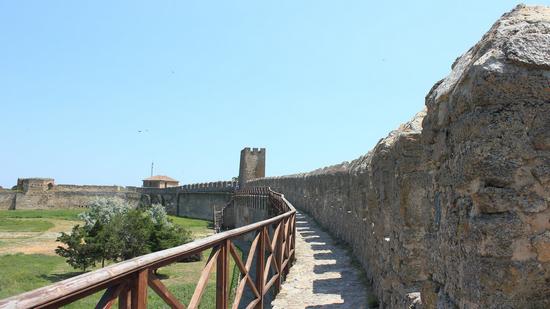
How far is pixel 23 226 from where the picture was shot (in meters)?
36.2

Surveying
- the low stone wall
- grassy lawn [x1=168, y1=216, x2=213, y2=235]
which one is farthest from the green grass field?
the low stone wall

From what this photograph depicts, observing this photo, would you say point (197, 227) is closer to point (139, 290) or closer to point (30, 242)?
point (30, 242)

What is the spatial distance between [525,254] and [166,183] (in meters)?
69.8

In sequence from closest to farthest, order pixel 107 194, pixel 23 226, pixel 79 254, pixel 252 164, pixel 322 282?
pixel 322 282 < pixel 79 254 < pixel 23 226 < pixel 252 164 < pixel 107 194

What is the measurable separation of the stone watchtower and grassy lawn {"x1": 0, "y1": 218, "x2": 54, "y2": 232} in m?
16.5

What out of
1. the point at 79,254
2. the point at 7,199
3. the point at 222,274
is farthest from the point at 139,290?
the point at 7,199

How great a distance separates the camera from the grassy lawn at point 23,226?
112ft

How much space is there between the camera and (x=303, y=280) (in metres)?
7.24

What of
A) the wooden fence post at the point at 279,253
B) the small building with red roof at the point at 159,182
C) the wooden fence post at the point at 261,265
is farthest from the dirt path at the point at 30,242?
the small building with red roof at the point at 159,182

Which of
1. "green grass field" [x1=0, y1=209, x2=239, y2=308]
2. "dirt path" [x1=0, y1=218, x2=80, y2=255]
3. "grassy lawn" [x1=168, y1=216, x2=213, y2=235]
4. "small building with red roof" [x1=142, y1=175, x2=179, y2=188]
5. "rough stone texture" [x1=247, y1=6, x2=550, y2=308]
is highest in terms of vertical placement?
"small building with red roof" [x1=142, y1=175, x2=179, y2=188]

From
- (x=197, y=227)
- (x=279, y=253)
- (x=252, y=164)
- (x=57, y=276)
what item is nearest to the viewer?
(x=279, y=253)

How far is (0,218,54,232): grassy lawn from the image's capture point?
3420 cm

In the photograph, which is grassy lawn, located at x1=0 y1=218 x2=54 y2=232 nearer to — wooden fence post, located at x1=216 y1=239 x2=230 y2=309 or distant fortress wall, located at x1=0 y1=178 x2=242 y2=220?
distant fortress wall, located at x1=0 y1=178 x2=242 y2=220

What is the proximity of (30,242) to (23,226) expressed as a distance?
31.9ft
